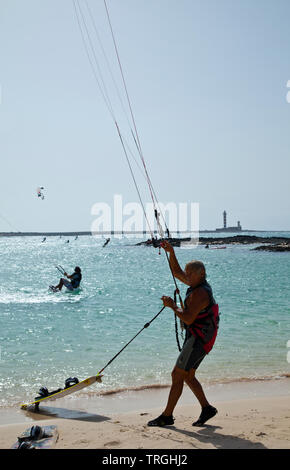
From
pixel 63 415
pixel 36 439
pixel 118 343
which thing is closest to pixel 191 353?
pixel 36 439

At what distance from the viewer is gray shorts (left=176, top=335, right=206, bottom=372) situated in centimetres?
488

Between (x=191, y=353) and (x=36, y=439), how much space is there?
193 centimetres

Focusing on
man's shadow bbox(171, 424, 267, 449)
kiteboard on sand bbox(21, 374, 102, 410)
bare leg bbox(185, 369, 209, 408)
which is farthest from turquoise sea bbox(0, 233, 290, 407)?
man's shadow bbox(171, 424, 267, 449)

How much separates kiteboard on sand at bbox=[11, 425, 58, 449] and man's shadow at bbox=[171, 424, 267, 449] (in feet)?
4.52

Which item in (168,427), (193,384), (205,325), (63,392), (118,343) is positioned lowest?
(118,343)

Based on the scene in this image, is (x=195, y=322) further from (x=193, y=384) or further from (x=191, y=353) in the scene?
(x=193, y=384)

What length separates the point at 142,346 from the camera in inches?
402

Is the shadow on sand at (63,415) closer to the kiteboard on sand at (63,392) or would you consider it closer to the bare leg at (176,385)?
the kiteboard on sand at (63,392)

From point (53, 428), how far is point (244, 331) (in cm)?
769

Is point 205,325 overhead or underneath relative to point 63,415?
overhead

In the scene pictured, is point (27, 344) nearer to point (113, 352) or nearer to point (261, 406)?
point (113, 352)

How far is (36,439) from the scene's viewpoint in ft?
15.4
